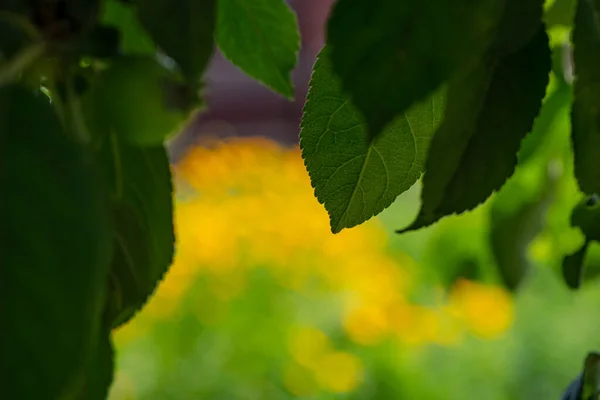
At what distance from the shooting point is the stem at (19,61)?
22 centimetres

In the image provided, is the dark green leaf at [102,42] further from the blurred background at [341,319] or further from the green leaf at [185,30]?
the blurred background at [341,319]

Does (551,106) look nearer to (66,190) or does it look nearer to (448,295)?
(66,190)

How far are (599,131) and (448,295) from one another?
1.50 m

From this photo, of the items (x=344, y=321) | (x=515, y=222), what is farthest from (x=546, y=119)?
(x=344, y=321)

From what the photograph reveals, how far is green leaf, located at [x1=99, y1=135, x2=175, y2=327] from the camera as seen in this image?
30 centimetres

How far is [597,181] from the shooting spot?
0.33m

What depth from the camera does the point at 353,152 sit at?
13.1 inches

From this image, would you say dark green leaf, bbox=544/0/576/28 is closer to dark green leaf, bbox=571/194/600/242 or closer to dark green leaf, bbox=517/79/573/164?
dark green leaf, bbox=517/79/573/164

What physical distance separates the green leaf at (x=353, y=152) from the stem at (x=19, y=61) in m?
0.13

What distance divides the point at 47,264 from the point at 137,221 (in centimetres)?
11

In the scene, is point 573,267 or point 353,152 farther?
point 573,267

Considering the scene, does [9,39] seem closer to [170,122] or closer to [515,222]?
[170,122]

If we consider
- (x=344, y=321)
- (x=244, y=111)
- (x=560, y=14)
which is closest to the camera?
(x=560, y=14)

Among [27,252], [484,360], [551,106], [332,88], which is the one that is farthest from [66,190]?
[484,360]
